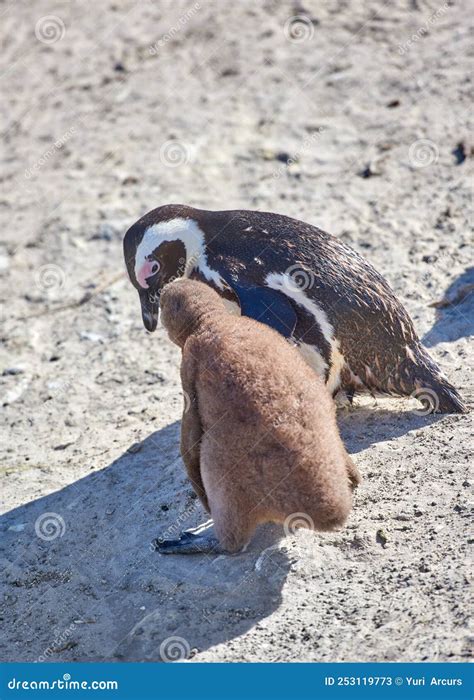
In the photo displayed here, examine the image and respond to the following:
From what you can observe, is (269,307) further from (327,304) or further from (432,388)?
(432,388)

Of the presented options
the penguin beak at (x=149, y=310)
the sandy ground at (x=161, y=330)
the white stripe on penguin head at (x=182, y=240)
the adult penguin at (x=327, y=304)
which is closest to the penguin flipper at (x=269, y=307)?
the adult penguin at (x=327, y=304)

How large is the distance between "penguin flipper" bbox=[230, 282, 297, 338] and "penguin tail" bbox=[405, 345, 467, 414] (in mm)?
781

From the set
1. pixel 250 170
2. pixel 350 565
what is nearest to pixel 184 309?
pixel 350 565

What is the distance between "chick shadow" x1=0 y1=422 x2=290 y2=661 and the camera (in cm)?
502

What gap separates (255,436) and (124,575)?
4.16 ft

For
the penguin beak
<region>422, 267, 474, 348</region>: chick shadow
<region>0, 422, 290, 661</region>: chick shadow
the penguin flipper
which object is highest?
the penguin flipper

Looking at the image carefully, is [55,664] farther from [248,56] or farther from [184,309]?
[248,56]

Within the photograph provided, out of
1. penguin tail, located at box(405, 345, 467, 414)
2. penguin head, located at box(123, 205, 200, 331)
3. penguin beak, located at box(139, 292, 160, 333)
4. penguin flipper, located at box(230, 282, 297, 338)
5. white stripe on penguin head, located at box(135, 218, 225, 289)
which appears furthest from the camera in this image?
penguin beak, located at box(139, 292, 160, 333)

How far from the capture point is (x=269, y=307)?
6.09 m

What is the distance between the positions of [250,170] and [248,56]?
2.13m

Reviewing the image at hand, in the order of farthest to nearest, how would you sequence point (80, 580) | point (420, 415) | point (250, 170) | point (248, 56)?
point (248, 56), point (250, 170), point (420, 415), point (80, 580)

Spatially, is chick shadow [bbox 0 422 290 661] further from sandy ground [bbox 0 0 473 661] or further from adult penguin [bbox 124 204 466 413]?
adult penguin [bbox 124 204 466 413]

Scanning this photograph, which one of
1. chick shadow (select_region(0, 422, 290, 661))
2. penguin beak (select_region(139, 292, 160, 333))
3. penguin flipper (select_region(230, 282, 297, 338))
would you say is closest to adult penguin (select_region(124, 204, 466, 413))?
penguin flipper (select_region(230, 282, 297, 338))

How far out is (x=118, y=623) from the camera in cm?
520
